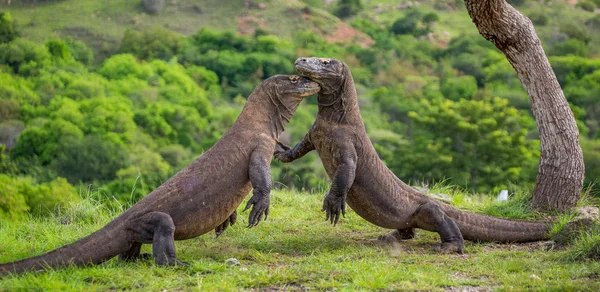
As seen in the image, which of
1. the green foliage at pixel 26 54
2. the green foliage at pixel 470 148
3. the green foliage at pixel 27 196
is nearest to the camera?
the green foliage at pixel 27 196

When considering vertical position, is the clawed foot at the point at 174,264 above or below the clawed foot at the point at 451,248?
above

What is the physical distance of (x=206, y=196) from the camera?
8.35 meters

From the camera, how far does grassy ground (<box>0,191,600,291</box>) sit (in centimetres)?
717

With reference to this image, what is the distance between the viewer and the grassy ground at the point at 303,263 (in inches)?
Result: 282

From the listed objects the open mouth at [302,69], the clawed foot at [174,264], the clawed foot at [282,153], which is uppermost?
the open mouth at [302,69]

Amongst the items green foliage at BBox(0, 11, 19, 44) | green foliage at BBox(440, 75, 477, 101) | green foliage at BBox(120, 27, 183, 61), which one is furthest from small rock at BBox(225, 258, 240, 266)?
green foliage at BBox(120, 27, 183, 61)

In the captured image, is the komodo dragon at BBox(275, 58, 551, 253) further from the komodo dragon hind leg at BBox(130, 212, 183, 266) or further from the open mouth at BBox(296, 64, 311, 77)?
the komodo dragon hind leg at BBox(130, 212, 183, 266)

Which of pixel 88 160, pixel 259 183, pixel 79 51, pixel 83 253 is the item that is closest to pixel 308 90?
pixel 259 183

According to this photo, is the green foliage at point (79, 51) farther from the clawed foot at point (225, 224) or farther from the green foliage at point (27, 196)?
the clawed foot at point (225, 224)

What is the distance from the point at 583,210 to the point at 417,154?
126ft

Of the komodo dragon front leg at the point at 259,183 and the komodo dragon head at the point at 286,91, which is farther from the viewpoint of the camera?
the komodo dragon head at the point at 286,91

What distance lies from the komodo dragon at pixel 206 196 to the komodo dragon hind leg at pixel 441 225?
1.92 meters

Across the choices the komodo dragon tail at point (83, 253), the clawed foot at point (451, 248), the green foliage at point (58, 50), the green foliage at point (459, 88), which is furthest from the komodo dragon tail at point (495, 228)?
the green foliage at point (58, 50)

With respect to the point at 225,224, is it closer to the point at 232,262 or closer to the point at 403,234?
the point at 232,262
